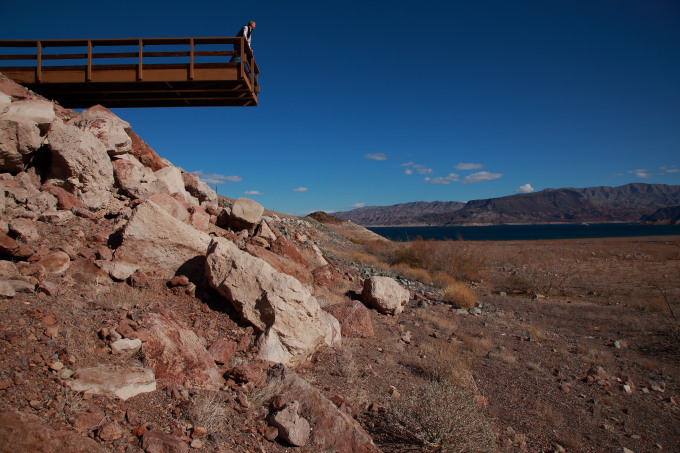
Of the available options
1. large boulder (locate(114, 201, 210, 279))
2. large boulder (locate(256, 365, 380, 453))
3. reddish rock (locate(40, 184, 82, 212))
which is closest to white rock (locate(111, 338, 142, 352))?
large boulder (locate(256, 365, 380, 453))

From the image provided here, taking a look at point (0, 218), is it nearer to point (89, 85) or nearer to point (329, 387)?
point (329, 387)

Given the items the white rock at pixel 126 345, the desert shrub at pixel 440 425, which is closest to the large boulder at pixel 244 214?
the white rock at pixel 126 345

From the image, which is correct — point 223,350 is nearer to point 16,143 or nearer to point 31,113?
point 16,143

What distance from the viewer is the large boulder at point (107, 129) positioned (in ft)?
25.7

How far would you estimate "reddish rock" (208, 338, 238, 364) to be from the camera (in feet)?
14.6

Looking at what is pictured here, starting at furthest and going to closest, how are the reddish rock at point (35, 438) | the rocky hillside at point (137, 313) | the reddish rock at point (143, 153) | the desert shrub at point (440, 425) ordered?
the reddish rock at point (143, 153) < the desert shrub at point (440, 425) < the rocky hillside at point (137, 313) < the reddish rock at point (35, 438)

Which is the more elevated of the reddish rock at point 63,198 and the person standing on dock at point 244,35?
the person standing on dock at point 244,35

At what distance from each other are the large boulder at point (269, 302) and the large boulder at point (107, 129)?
4.35 m

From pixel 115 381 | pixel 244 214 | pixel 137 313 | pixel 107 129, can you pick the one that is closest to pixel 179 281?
pixel 137 313

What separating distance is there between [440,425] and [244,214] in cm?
624

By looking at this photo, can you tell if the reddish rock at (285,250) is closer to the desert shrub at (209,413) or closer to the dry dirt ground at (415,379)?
the dry dirt ground at (415,379)

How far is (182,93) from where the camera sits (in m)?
10.7

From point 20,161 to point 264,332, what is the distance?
5542 mm

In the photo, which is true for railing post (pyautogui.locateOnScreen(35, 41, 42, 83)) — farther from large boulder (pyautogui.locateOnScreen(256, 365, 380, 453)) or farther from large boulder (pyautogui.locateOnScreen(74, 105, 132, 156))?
large boulder (pyautogui.locateOnScreen(256, 365, 380, 453))
